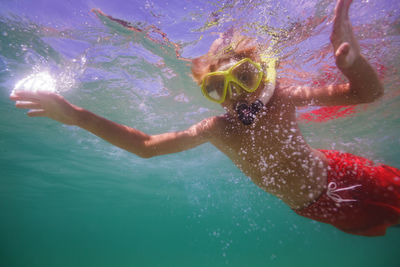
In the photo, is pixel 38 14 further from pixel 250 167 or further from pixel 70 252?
pixel 70 252

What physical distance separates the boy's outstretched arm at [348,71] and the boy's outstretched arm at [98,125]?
2.50 meters

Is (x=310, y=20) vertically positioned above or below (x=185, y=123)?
below

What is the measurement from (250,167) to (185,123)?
1130cm

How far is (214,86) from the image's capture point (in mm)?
3896

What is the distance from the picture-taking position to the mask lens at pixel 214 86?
12.3 feet

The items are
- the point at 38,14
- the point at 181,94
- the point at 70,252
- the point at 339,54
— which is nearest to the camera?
the point at 339,54

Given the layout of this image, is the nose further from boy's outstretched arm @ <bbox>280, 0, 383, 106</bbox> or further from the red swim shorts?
the red swim shorts

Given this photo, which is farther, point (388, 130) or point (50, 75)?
point (388, 130)

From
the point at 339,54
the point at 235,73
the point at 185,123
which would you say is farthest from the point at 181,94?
the point at 339,54

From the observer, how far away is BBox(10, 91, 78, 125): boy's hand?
2395 millimetres

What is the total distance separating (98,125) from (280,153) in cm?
296

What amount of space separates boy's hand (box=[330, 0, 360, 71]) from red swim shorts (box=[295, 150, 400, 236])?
190cm

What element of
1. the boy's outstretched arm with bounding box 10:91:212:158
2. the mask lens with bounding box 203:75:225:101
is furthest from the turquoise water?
the boy's outstretched arm with bounding box 10:91:212:158

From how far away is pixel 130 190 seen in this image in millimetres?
36094
